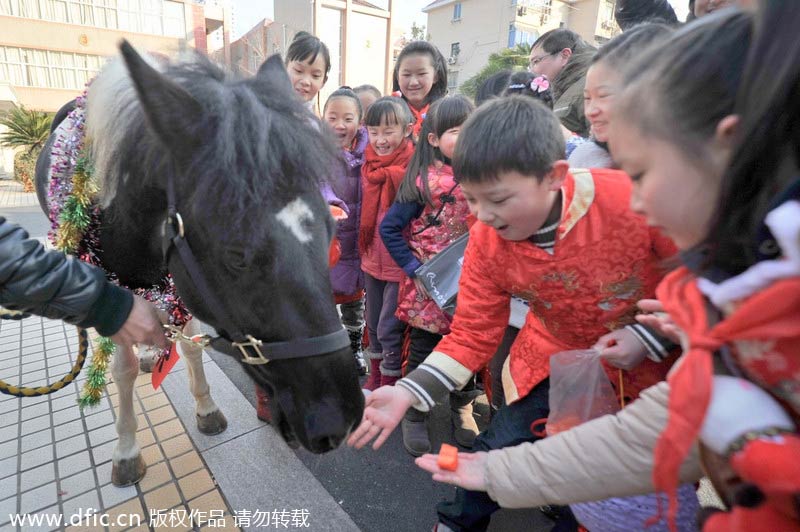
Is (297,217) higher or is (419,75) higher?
(419,75)

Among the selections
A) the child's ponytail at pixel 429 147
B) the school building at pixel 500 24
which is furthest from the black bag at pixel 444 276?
the school building at pixel 500 24

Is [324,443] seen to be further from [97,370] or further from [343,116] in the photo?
[343,116]

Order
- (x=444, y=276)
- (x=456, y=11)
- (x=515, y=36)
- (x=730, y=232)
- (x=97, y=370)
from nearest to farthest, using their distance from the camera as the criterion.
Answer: (x=730, y=232), (x=97, y=370), (x=444, y=276), (x=515, y=36), (x=456, y=11)

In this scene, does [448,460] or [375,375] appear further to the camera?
[375,375]

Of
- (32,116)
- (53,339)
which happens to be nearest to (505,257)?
(53,339)

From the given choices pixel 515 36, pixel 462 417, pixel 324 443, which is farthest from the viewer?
pixel 515 36

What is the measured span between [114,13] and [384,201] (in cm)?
2881

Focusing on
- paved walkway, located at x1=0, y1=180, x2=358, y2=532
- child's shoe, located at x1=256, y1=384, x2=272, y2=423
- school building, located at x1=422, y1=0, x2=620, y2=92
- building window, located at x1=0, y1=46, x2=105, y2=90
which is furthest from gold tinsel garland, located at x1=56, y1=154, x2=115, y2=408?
school building, located at x1=422, y1=0, x2=620, y2=92

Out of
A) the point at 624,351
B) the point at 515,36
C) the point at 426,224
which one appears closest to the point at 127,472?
the point at 426,224

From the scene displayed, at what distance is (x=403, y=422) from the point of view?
2.74 m

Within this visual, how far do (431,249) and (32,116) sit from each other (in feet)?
65.1

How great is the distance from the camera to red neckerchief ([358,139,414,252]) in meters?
2.95

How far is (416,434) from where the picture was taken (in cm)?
266

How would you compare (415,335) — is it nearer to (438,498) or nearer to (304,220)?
(438,498)
